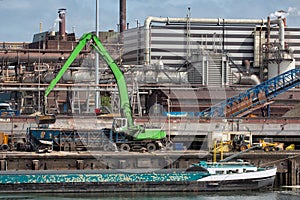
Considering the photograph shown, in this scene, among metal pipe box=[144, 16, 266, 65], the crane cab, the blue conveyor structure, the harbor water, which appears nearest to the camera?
the harbor water

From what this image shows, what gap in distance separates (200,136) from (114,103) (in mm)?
16014

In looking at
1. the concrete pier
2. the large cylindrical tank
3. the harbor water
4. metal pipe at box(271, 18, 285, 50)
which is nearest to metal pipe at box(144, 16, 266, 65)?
metal pipe at box(271, 18, 285, 50)

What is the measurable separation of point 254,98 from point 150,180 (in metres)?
31.7

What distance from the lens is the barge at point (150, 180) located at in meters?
45.6

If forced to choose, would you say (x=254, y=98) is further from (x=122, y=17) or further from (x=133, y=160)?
(x=122, y=17)

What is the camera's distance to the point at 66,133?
178 feet

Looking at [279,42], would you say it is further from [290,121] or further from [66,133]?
[66,133]

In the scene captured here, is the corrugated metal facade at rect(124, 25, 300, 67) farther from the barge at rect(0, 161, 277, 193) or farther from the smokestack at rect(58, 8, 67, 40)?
the barge at rect(0, 161, 277, 193)

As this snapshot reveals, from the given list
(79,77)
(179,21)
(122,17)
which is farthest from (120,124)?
(179,21)

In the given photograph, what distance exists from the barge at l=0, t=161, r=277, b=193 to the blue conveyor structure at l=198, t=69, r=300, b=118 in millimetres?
26158

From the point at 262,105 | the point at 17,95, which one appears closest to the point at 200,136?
the point at 262,105

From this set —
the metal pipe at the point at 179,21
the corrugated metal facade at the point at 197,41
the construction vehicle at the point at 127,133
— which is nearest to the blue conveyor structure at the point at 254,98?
the construction vehicle at the point at 127,133

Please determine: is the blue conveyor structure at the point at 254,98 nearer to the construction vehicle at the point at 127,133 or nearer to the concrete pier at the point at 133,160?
the construction vehicle at the point at 127,133

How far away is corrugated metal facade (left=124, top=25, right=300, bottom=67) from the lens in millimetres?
112375
